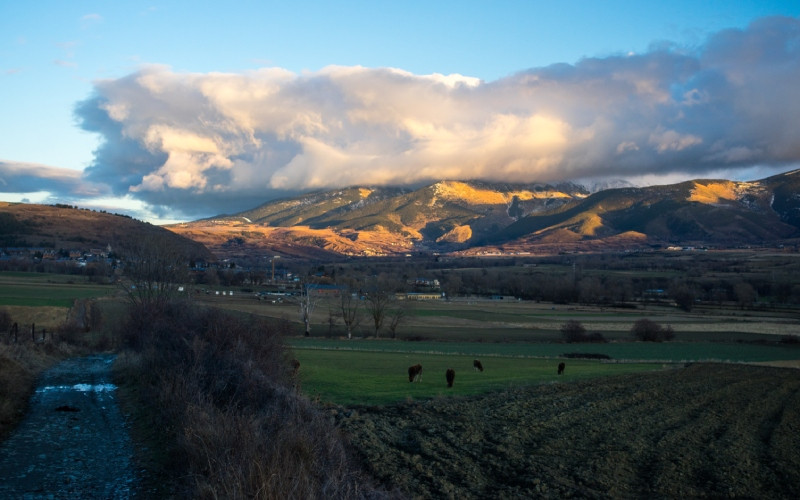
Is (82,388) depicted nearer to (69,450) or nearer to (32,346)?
(69,450)

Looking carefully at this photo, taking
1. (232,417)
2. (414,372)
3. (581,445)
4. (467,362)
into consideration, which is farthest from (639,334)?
(232,417)

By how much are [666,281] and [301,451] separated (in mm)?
139179

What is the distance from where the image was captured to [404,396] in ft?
78.9

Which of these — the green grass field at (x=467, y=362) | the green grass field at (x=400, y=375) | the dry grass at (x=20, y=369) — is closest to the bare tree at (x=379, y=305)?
the green grass field at (x=467, y=362)

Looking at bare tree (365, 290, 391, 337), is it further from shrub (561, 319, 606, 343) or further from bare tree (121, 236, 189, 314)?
bare tree (121, 236, 189, 314)

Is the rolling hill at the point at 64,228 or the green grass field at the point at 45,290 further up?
the rolling hill at the point at 64,228

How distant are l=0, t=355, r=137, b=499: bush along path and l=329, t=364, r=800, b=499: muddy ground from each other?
5926 millimetres

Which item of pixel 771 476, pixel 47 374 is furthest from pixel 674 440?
pixel 47 374

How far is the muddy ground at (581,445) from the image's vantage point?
13422mm

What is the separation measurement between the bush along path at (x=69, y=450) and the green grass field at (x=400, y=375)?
7642mm

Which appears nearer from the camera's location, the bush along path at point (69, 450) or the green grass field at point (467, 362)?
the bush along path at point (69, 450)

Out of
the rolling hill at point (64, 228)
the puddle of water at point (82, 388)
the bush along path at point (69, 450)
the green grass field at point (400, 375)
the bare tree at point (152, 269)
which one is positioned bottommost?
the green grass field at point (400, 375)

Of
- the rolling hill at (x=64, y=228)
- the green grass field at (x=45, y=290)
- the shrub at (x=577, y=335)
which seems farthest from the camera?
the rolling hill at (x=64, y=228)

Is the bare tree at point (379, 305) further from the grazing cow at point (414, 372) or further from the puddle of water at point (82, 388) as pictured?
the puddle of water at point (82, 388)
